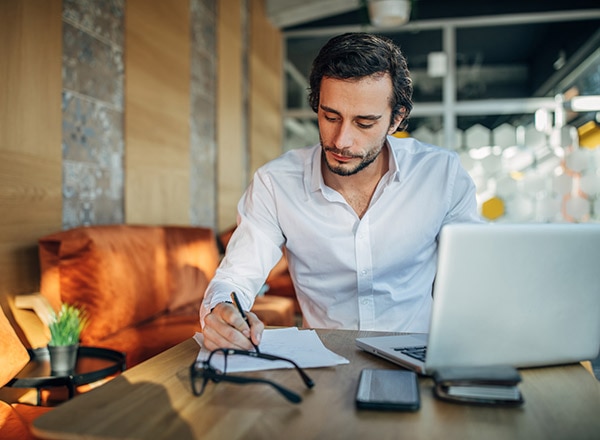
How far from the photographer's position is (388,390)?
994 millimetres

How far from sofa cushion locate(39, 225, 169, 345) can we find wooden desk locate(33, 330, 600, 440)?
157 centimetres

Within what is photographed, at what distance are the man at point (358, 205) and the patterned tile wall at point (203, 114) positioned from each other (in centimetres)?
273

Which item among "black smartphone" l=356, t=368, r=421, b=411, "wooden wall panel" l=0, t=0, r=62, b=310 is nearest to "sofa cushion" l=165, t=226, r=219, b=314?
"wooden wall panel" l=0, t=0, r=62, b=310

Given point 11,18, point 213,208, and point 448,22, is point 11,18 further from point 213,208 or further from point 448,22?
point 448,22

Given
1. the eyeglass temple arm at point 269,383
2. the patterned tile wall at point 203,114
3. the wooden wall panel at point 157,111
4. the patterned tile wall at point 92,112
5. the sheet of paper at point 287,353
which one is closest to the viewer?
the eyeglass temple arm at point 269,383

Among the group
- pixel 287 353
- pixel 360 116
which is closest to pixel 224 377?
pixel 287 353

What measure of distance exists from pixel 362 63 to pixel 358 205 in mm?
436

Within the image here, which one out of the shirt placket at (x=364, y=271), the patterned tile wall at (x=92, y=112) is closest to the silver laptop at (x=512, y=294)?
the shirt placket at (x=364, y=271)

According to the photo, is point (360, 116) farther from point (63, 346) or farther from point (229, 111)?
point (229, 111)

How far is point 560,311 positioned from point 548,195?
19.2 ft

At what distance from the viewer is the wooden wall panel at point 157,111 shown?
3.55m

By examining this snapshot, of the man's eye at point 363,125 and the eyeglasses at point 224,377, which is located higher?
the man's eye at point 363,125

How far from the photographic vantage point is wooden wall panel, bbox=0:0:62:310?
95.9 inches

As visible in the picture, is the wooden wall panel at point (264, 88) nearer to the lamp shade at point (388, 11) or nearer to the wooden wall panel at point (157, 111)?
the lamp shade at point (388, 11)
